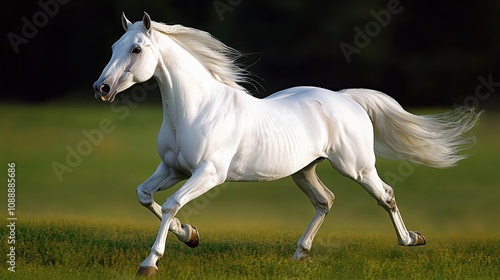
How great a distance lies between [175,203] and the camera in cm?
447

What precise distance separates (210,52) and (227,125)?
0.52 metres

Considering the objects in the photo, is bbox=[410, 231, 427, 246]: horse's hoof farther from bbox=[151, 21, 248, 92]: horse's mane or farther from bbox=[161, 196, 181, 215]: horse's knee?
bbox=[161, 196, 181, 215]: horse's knee

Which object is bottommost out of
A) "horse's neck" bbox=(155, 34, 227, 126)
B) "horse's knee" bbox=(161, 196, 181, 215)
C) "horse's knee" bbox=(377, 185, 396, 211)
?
"horse's knee" bbox=(377, 185, 396, 211)

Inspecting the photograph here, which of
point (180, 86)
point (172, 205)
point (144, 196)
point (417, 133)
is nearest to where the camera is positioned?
point (172, 205)

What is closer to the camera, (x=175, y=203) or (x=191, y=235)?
(x=175, y=203)

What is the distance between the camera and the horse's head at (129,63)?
4363mm

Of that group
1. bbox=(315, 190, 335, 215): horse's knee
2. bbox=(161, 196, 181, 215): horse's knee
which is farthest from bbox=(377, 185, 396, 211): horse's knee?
bbox=(161, 196, 181, 215): horse's knee

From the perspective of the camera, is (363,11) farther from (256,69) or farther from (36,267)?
(36,267)

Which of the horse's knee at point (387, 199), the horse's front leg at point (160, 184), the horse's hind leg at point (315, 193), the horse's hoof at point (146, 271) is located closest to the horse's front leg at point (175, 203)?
the horse's hoof at point (146, 271)

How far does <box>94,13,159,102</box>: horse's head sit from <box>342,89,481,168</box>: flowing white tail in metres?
1.84

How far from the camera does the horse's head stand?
4363mm

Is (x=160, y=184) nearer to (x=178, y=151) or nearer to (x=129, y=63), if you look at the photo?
(x=178, y=151)

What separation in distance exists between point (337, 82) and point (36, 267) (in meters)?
16.1

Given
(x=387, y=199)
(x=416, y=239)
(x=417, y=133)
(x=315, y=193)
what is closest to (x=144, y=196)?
(x=315, y=193)
